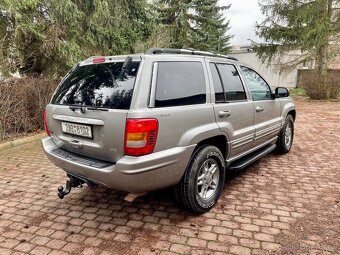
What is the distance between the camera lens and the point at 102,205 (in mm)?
3545

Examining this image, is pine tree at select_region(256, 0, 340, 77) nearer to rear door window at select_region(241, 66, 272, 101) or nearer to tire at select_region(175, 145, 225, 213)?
rear door window at select_region(241, 66, 272, 101)

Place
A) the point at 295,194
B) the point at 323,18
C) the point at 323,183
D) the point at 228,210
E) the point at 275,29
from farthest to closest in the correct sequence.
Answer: the point at 275,29
the point at 323,18
the point at 323,183
the point at 295,194
the point at 228,210

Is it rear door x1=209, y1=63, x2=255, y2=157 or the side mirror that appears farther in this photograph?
the side mirror

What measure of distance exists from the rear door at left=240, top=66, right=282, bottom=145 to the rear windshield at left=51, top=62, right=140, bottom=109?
2.08 m

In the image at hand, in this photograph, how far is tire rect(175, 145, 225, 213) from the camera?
300cm

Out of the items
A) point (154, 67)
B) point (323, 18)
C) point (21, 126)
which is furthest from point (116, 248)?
point (323, 18)

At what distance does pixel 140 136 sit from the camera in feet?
8.18

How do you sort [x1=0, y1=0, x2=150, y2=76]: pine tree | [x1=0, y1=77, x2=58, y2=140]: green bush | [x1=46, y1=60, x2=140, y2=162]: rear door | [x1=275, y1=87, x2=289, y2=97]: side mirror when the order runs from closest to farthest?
1. [x1=46, y1=60, x2=140, y2=162]: rear door
2. [x1=275, y1=87, x2=289, y2=97]: side mirror
3. [x1=0, y1=77, x2=58, y2=140]: green bush
4. [x1=0, y1=0, x2=150, y2=76]: pine tree

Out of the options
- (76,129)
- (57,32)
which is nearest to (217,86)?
(76,129)

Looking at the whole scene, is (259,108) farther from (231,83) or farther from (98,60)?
(98,60)

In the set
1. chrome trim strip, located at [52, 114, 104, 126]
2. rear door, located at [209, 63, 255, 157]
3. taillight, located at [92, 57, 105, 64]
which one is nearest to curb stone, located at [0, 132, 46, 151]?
chrome trim strip, located at [52, 114, 104, 126]

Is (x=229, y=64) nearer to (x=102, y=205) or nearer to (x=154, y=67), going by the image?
(x=154, y=67)

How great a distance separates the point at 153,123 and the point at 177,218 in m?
1.28

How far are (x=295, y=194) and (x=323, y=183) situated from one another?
27.2 inches
